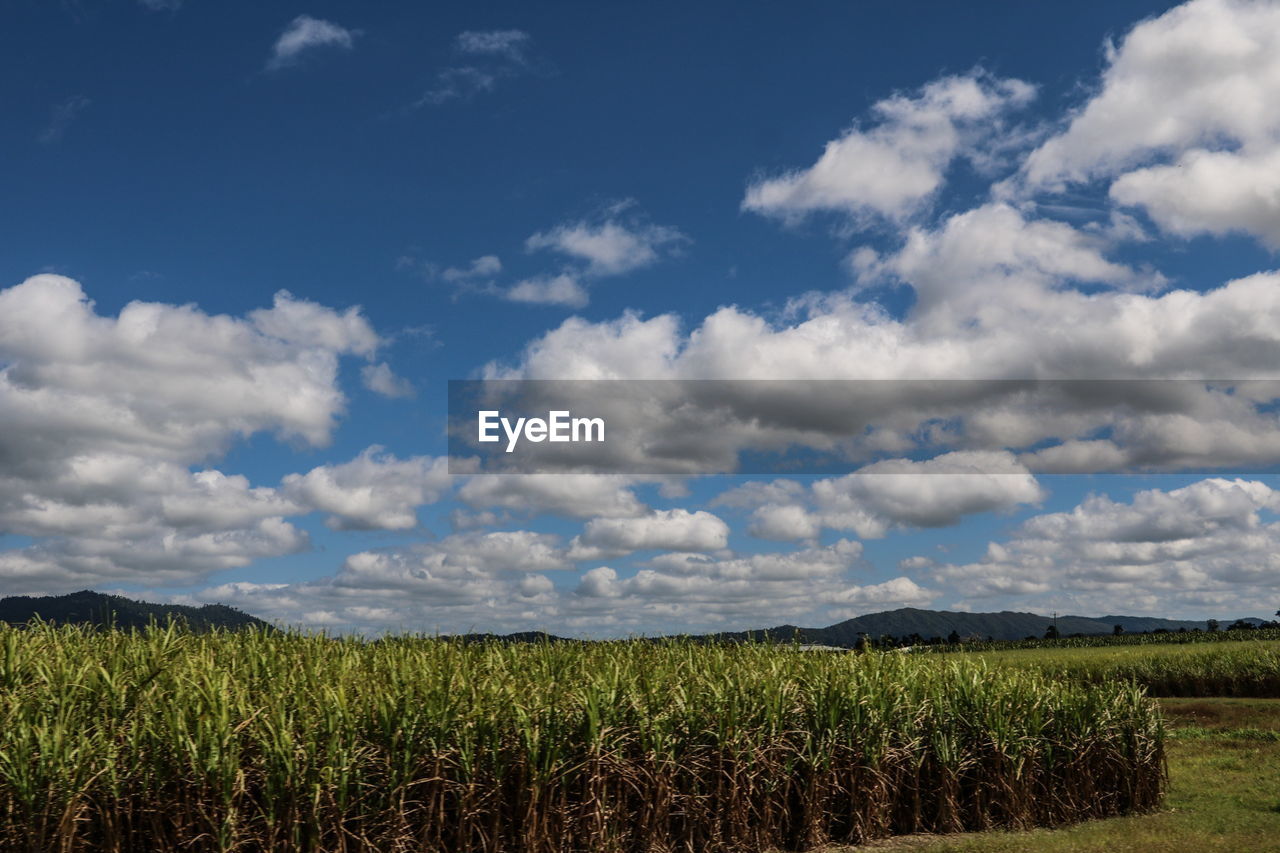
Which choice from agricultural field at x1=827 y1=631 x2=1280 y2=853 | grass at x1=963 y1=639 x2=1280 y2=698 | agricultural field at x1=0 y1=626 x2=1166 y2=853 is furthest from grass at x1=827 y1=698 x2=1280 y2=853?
grass at x1=963 y1=639 x2=1280 y2=698

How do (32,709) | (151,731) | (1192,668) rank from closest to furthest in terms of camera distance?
(151,731) < (32,709) < (1192,668)

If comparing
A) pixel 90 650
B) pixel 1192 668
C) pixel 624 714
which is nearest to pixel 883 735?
pixel 624 714

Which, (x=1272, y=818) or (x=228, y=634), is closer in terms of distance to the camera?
(x=1272, y=818)

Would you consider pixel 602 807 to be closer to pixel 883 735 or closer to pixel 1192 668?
pixel 883 735

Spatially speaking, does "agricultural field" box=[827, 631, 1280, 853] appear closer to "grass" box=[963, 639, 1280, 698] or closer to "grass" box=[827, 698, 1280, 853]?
"grass" box=[827, 698, 1280, 853]

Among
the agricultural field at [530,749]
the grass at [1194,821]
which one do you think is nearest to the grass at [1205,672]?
the grass at [1194,821]

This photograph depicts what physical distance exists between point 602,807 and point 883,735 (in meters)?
4.73

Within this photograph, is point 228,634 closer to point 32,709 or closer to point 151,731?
point 32,709

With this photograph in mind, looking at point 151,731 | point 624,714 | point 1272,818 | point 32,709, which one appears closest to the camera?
point 151,731

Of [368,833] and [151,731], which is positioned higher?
[151,731]

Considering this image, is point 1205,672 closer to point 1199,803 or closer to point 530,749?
point 1199,803

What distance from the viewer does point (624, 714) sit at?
12.4 m

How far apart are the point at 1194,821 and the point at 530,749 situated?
39.3 feet

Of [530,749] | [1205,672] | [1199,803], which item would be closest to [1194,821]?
[1199,803]
